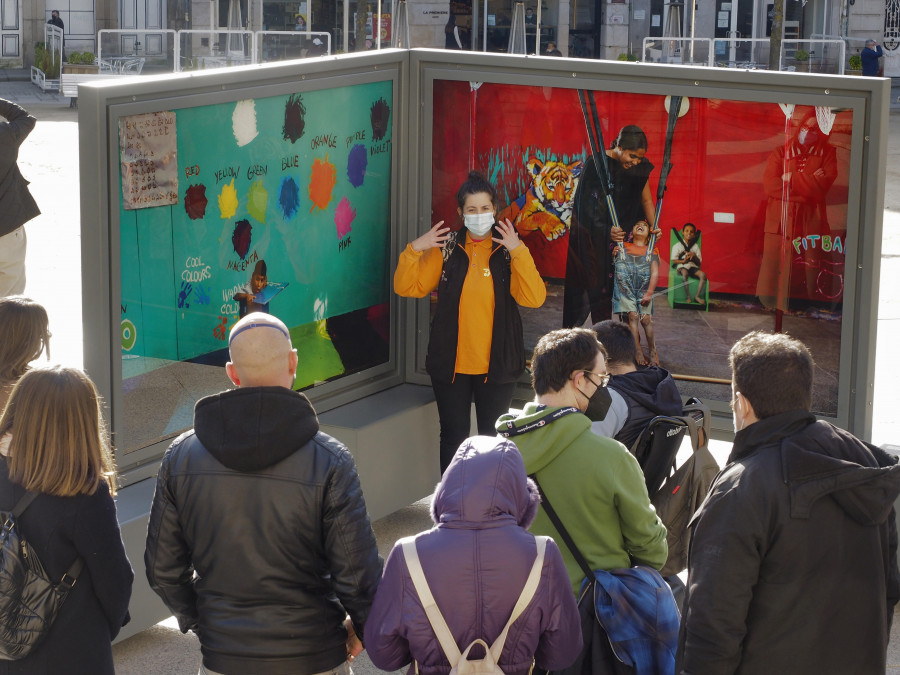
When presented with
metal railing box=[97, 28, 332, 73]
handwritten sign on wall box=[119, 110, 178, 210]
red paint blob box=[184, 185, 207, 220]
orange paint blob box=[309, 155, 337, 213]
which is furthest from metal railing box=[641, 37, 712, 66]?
handwritten sign on wall box=[119, 110, 178, 210]

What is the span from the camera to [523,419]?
3375 millimetres

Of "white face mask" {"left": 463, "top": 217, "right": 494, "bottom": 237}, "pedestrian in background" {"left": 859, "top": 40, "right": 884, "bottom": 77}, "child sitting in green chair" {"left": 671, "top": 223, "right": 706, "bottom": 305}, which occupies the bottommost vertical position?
"child sitting in green chair" {"left": 671, "top": 223, "right": 706, "bottom": 305}

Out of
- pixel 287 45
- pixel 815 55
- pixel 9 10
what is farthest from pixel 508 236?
pixel 9 10

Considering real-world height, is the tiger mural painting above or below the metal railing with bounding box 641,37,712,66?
below

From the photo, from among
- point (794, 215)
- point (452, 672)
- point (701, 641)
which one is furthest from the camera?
point (794, 215)

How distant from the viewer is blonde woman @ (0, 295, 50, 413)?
11.8 feet

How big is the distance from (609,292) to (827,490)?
9.65 feet

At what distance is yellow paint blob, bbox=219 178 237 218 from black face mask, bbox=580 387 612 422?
2037 mm

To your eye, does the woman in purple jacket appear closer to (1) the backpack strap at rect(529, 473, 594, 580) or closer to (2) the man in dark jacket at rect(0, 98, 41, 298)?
(1) the backpack strap at rect(529, 473, 594, 580)

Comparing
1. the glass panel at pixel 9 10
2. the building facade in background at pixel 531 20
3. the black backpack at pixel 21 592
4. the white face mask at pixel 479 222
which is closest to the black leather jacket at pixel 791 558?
the black backpack at pixel 21 592

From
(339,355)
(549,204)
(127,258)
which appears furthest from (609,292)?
(127,258)

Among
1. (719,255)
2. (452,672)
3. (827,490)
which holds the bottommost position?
(452,672)

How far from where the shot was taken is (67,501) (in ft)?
9.98

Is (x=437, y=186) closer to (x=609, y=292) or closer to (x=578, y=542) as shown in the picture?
(x=609, y=292)
